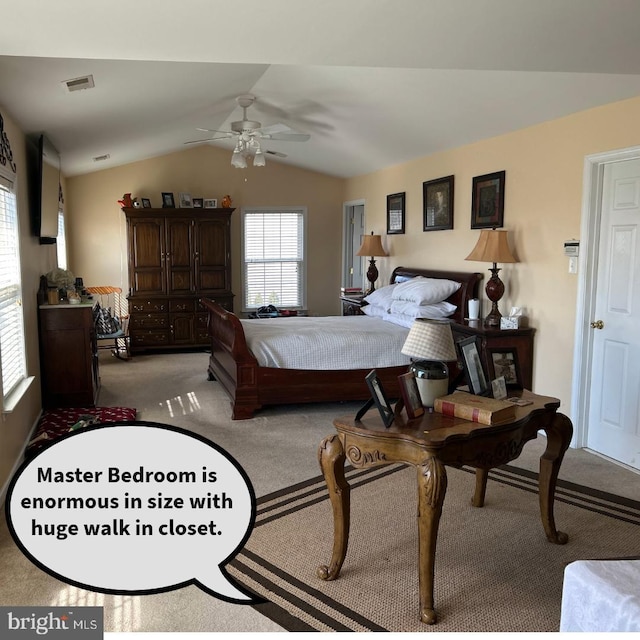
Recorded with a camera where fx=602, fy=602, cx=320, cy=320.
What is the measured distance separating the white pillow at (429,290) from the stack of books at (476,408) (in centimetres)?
285

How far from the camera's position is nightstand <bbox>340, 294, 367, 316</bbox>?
22.7ft

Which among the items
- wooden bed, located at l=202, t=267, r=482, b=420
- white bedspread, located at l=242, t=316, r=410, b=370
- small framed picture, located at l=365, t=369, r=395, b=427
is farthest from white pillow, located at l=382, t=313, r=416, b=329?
small framed picture, located at l=365, t=369, r=395, b=427

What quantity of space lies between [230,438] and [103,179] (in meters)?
4.74

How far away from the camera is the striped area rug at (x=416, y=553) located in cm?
230

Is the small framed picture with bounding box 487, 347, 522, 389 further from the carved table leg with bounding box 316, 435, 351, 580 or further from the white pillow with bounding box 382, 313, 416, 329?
the white pillow with bounding box 382, 313, 416, 329

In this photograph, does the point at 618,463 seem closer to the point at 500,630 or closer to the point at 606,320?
the point at 606,320

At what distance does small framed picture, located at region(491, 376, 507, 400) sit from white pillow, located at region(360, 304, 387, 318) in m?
3.30

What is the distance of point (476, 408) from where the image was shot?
243 cm

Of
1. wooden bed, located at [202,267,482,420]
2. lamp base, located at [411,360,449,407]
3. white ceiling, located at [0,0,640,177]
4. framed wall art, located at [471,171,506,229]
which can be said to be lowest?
wooden bed, located at [202,267,482,420]

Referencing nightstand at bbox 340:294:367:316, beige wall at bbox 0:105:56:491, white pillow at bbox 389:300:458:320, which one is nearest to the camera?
beige wall at bbox 0:105:56:491

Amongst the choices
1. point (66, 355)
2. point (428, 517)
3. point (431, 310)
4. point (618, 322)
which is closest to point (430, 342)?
point (428, 517)

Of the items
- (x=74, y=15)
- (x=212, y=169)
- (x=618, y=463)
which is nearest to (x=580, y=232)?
(x=618, y=463)

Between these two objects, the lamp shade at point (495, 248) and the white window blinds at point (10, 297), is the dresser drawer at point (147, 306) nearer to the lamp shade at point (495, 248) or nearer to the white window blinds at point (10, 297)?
the white window blinds at point (10, 297)

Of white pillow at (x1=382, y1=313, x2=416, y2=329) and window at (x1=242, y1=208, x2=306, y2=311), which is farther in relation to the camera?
window at (x1=242, y1=208, x2=306, y2=311)
